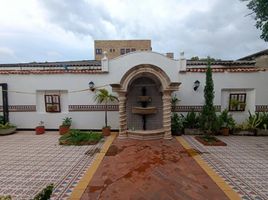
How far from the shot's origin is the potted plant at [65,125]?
969 cm

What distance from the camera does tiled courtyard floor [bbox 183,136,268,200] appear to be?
436 cm

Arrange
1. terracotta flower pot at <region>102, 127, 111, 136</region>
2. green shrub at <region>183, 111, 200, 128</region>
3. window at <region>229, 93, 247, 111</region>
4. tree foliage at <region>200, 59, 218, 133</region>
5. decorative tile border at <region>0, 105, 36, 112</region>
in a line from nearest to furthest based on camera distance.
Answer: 1. tree foliage at <region>200, 59, 218, 133</region>
2. terracotta flower pot at <region>102, 127, 111, 136</region>
3. green shrub at <region>183, 111, 200, 128</region>
4. window at <region>229, 93, 247, 111</region>
5. decorative tile border at <region>0, 105, 36, 112</region>

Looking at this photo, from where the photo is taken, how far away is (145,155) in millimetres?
6562

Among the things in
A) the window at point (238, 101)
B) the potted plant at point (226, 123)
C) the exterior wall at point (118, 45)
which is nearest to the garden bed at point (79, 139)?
the potted plant at point (226, 123)

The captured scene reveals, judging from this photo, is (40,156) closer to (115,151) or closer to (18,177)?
(18,177)

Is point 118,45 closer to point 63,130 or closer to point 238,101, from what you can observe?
point 63,130

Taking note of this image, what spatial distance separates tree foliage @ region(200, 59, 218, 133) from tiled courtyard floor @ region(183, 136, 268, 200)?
87cm

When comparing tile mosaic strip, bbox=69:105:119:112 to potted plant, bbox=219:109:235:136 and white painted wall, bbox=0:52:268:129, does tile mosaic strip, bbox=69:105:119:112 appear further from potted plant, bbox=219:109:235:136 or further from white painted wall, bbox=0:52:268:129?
potted plant, bbox=219:109:235:136

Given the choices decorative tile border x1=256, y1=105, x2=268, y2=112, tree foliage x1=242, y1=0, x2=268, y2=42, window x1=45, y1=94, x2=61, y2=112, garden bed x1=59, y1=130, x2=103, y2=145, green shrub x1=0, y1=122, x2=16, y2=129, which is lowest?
garden bed x1=59, y1=130, x2=103, y2=145

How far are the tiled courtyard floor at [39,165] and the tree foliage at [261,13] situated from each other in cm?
894

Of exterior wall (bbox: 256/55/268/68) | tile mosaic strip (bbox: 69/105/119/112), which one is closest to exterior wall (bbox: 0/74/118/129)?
tile mosaic strip (bbox: 69/105/119/112)

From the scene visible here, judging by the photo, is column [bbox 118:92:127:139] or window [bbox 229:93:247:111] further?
window [bbox 229:93:247:111]

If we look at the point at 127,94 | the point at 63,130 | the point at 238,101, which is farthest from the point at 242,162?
the point at 63,130

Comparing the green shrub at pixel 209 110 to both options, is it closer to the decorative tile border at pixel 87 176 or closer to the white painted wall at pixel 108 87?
the white painted wall at pixel 108 87
